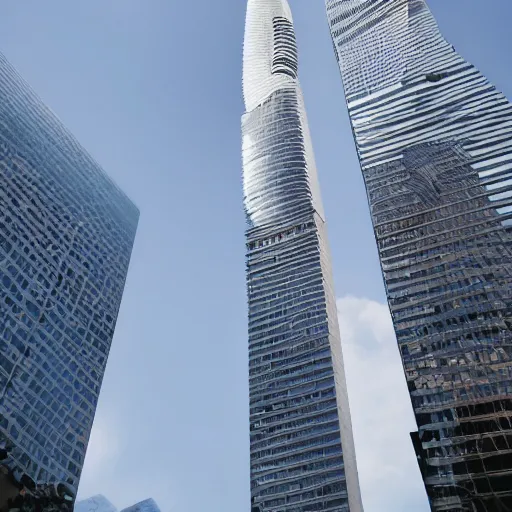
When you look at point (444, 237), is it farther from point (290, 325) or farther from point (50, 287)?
point (50, 287)

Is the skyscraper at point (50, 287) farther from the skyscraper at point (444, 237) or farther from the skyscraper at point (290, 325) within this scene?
the skyscraper at point (444, 237)

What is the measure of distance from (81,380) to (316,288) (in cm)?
4184

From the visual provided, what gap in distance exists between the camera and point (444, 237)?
7169 centimetres

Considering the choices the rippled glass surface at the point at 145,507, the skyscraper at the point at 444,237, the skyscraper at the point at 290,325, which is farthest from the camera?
the rippled glass surface at the point at 145,507

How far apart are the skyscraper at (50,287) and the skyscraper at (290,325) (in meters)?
25.3

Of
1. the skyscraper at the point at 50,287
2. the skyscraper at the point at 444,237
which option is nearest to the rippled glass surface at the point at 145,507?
the skyscraper at the point at 50,287

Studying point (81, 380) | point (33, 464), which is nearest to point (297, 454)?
point (81, 380)

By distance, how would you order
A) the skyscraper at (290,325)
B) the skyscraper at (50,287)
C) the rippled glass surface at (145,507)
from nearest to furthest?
the skyscraper at (50,287) → the skyscraper at (290,325) → the rippled glass surface at (145,507)

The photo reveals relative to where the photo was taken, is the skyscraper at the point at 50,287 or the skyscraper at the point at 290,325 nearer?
the skyscraper at the point at 50,287

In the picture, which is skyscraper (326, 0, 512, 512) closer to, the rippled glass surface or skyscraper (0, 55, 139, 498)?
skyscraper (0, 55, 139, 498)

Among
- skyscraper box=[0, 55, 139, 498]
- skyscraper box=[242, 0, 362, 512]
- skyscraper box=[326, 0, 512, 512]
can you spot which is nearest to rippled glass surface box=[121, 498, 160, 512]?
skyscraper box=[242, 0, 362, 512]

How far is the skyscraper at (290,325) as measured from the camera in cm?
7606

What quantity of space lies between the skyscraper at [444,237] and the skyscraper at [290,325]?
19.5m

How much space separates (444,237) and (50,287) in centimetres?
4852
